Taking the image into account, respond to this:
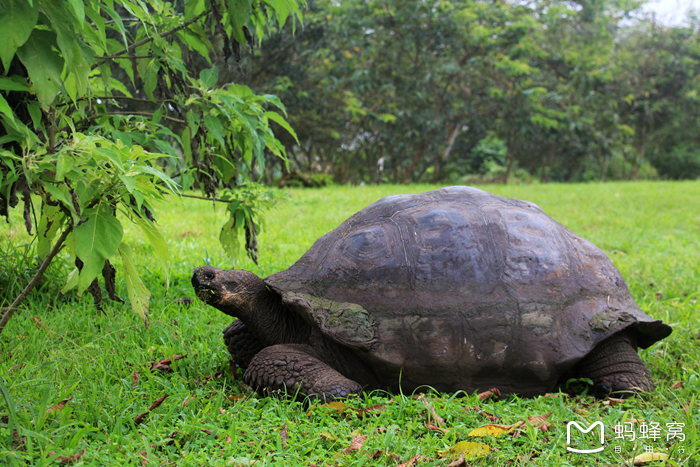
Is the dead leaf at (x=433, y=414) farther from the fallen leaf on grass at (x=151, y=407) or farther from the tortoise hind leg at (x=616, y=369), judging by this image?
the fallen leaf on grass at (x=151, y=407)

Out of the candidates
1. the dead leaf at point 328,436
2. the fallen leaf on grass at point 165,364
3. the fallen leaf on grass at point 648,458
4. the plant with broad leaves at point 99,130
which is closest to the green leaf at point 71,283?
the plant with broad leaves at point 99,130

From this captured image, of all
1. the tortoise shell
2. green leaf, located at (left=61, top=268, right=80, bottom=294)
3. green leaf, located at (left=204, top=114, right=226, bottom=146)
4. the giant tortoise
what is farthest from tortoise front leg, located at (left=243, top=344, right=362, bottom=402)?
green leaf, located at (left=204, top=114, right=226, bottom=146)

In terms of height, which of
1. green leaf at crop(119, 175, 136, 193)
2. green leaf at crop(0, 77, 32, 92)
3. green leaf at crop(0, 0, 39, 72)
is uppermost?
green leaf at crop(0, 0, 39, 72)

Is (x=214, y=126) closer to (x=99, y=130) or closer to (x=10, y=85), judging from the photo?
(x=99, y=130)

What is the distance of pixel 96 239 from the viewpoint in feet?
5.60

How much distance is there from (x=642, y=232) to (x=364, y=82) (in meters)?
7.87

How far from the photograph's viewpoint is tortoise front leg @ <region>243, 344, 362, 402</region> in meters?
2.28

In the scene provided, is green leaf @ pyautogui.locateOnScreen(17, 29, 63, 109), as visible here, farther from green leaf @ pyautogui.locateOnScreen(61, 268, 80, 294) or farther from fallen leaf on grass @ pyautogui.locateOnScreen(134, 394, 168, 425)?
fallen leaf on grass @ pyautogui.locateOnScreen(134, 394, 168, 425)

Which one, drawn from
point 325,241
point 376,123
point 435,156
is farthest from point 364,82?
point 325,241

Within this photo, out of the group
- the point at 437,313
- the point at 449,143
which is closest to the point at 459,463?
the point at 437,313

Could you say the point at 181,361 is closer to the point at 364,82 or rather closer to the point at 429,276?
the point at 429,276

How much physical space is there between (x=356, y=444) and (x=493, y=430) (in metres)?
0.58

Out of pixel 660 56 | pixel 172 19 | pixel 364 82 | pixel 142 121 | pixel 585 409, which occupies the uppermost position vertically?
pixel 660 56

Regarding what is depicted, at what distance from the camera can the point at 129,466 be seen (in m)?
1.67
